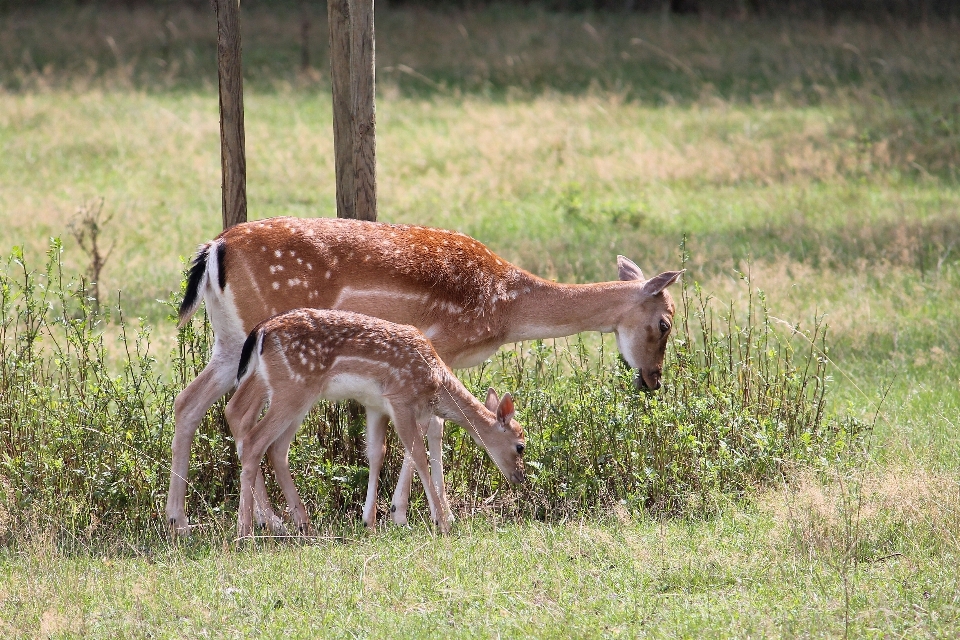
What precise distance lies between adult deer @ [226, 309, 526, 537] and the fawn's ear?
19mm

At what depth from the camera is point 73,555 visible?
5949 mm

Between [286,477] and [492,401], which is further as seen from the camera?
[492,401]

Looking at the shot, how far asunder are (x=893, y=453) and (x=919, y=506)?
40.5 inches

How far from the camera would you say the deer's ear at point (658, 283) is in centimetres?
709

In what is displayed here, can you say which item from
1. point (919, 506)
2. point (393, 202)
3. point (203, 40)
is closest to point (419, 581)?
point (919, 506)

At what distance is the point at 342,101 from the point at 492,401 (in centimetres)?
191

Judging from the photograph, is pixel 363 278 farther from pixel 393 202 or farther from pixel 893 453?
pixel 393 202

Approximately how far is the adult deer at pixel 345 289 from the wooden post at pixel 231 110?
1.54 feet

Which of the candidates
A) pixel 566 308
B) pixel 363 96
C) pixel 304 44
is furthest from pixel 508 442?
pixel 304 44

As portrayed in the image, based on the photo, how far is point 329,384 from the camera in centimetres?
620

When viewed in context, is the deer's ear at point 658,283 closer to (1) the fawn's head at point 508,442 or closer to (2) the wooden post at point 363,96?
(1) the fawn's head at point 508,442

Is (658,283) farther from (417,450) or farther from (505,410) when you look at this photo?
(417,450)

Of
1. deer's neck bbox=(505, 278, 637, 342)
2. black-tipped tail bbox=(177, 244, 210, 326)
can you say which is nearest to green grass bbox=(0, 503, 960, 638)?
black-tipped tail bbox=(177, 244, 210, 326)

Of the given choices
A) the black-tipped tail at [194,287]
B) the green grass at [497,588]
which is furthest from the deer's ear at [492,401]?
the black-tipped tail at [194,287]
